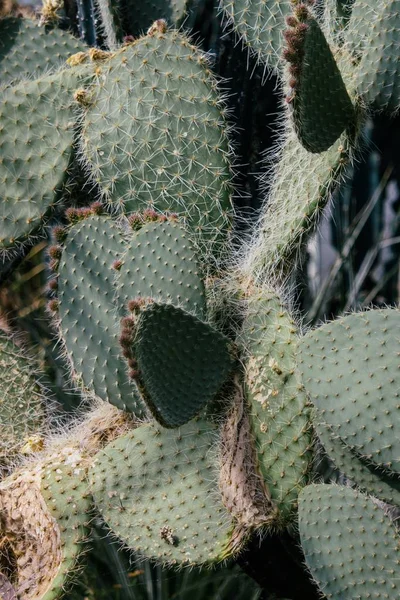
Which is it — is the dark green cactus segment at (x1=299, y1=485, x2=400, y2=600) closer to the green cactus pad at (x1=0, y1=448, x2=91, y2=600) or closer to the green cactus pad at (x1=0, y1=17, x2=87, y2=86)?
the green cactus pad at (x1=0, y1=448, x2=91, y2=600)

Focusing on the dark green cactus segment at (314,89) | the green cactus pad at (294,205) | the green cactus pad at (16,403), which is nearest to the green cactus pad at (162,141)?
the green cactus pad at (294,205)

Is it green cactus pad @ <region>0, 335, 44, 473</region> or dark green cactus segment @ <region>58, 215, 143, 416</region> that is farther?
green cactus pad @ <region>0, 335, 44, 473</region>

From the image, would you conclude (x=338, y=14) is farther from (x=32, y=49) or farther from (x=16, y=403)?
(x=16, y=403)

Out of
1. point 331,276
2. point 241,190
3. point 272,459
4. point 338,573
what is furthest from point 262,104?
point 338,573

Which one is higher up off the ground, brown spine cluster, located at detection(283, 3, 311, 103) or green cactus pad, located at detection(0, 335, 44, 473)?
brown spine cluster, located at detection(283, 3, 311, 103)

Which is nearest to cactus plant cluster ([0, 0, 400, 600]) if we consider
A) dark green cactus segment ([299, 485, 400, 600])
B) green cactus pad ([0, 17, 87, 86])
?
dark green cactus segment ([299, 485, 400, 600])

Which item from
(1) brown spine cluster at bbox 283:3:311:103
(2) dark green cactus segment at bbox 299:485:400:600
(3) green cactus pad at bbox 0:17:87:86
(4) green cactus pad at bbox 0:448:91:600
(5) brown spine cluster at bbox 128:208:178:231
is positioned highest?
(1) brown spine cluster at bbox 283:3:311:103
